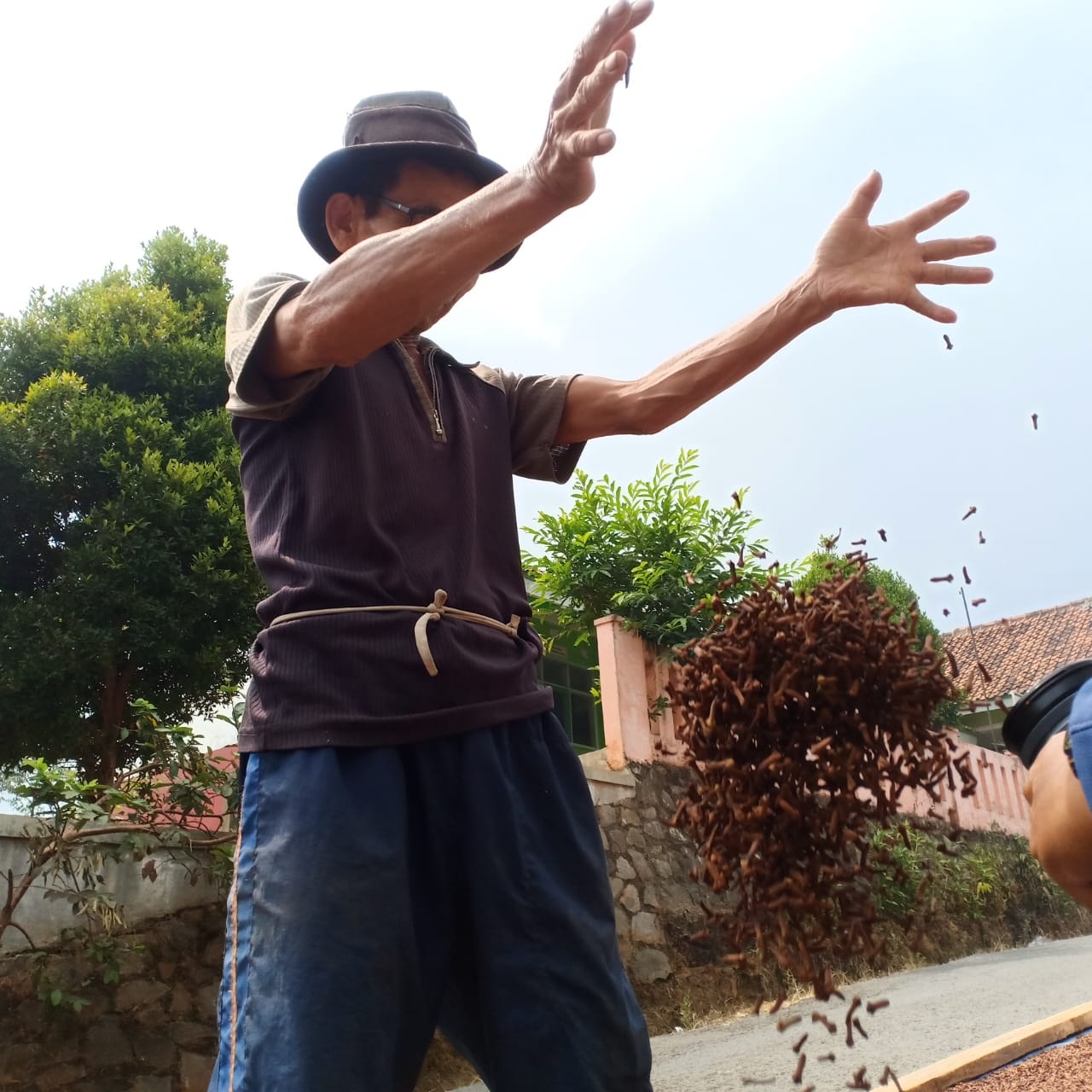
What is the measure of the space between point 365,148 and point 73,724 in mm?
7828

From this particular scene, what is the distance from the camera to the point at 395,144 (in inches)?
75.9

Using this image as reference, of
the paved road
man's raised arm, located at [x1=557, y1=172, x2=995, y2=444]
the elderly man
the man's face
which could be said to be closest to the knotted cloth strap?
the elderly man

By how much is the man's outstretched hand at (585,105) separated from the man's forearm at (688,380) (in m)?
0.64

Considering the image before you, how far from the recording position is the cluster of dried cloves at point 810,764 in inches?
60.6

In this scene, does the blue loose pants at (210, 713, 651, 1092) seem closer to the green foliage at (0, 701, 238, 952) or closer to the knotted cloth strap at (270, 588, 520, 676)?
the knotted cloth strap at (270, 588, 520, 676)

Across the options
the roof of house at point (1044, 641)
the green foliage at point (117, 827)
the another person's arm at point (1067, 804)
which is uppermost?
the roof of house at point (1044, 641)

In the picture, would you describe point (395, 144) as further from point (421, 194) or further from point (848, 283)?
point (848, 283)

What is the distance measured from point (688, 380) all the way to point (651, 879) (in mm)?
4898

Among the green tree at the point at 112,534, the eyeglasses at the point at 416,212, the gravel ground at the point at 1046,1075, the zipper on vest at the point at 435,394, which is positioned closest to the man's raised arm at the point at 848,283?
the zipper on vest at the point at 435,394

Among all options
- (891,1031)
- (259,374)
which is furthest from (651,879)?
(259,374)

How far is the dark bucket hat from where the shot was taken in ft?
6.40

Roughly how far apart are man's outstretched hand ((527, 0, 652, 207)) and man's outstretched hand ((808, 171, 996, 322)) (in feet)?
2.03

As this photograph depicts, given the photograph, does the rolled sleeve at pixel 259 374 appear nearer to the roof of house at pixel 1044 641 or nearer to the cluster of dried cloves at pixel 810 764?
the cluster of dried cloves at pixel 810 764

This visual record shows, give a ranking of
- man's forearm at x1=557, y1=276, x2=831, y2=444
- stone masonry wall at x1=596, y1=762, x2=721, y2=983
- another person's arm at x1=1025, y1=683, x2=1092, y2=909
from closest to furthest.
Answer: another person's arm at x1=1025, y1=683, x2=1092, y2=909 < man's forearm at x1=557, y1=276, x2=831, y2=444 < stone masonry wall at x1=596, y1=762, x2=721, y2=983
